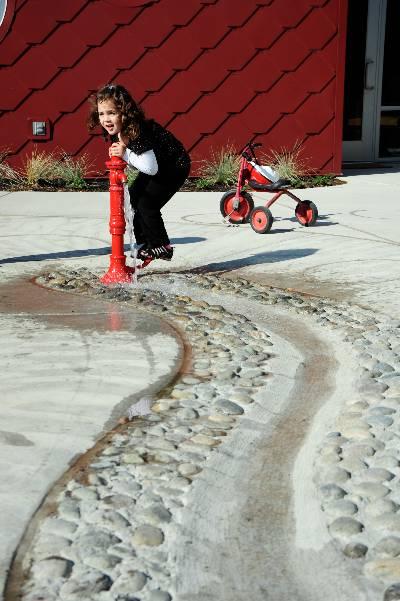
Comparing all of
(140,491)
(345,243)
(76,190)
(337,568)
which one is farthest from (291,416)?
(76,190)

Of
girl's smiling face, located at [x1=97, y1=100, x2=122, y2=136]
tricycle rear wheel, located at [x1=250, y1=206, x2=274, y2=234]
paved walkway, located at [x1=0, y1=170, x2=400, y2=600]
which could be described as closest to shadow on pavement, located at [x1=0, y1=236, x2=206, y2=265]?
paved walkway, located at [x1=0, y1=170, x2=400, y2=600]

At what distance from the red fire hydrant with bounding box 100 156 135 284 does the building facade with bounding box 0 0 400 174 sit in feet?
20.5

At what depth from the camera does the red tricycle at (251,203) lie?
7742mm

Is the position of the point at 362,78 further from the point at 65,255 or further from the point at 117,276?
the point at 117,276

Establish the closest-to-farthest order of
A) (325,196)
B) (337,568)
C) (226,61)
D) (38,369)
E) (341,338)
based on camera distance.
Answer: (337,568)
(38,369)
(341,338)
(325,196)
(226,61)

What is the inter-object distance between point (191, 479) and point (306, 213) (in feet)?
17.9

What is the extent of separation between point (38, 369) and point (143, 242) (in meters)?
2.24

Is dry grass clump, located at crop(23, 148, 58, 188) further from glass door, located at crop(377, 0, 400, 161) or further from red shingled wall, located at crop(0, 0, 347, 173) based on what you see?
glass door, located at crop(377, 0, 400, 161)

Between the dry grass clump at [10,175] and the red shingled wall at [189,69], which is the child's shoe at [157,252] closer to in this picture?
the dry grass clump at [10,175]

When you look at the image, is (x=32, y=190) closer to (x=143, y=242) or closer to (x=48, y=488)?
(x=143, y=242)

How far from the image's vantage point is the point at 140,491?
2.79 meters

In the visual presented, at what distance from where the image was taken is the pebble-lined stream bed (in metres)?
2.34

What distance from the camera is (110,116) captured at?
568 centimetres

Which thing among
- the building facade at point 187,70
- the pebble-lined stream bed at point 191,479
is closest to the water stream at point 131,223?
the pebble-lined stream bed at point 191,479
